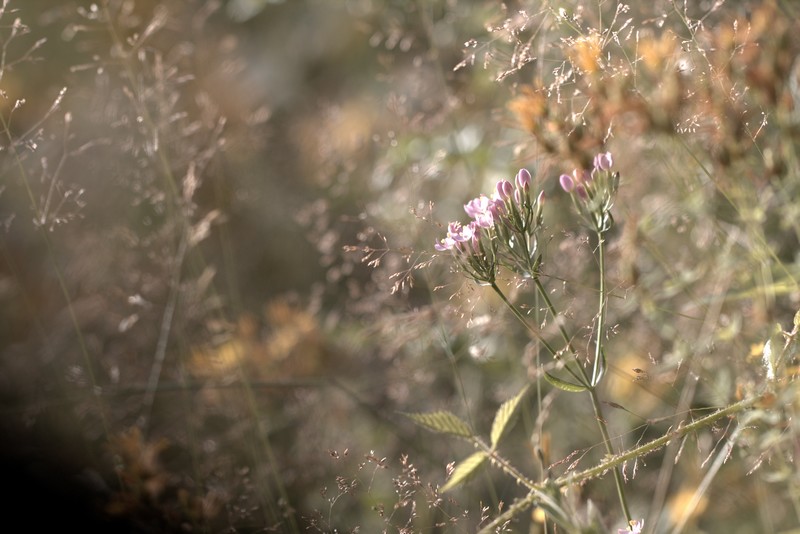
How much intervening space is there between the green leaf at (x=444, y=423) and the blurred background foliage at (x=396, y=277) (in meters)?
0.11

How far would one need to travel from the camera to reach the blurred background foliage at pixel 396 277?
4.29 ft

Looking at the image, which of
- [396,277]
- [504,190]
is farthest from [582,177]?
[396,277]

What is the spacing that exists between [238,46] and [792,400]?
154 inches

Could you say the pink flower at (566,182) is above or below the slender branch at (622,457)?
above

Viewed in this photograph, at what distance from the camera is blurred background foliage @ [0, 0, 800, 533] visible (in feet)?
4.29

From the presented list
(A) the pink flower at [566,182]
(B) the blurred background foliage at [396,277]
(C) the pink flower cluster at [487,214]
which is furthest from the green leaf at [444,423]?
(A) the pink flower at [566,182]

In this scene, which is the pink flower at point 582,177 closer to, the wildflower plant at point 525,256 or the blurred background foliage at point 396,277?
the wildflower plant at point 525,256

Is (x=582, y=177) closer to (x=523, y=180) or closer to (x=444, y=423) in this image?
(x=523, y=180)

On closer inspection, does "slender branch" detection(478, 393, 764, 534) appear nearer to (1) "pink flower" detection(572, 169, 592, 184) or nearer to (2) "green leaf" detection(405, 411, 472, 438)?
(2) "green leaf" detection(405, 411, 472, 438)

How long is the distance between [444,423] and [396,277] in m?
1.05

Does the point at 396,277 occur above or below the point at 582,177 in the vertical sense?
below

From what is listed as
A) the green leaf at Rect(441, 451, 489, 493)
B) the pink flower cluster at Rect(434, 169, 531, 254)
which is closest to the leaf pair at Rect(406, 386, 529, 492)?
the green leaf at Rect(441, 451, 489, 493)

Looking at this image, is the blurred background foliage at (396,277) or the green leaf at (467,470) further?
the blurred background foliage at (396,277)

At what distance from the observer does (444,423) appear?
1081 millimetres
